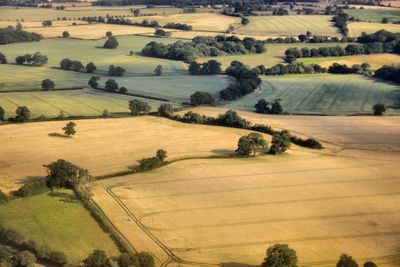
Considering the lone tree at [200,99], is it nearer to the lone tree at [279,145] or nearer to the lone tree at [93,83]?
the lone tree at [93,83]

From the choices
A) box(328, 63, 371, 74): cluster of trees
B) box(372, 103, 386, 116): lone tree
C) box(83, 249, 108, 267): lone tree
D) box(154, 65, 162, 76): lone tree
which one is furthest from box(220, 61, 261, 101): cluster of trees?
box(83, 249, 108, 267): lone tree

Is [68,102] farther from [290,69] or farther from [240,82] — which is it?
[290,69]

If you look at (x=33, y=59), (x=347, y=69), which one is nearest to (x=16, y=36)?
(x=33, y=59)

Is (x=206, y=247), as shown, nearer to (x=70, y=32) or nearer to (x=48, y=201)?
(x=48, y=201)

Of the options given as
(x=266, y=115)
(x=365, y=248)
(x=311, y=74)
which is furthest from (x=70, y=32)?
(x=365, y=248)

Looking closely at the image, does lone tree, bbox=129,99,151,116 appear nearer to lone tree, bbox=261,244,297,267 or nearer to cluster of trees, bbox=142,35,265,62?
lone tree, bbox=261,244,297,267

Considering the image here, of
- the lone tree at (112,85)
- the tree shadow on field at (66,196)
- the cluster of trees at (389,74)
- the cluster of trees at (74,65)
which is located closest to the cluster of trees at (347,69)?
the cluster of trees at (389,74)
